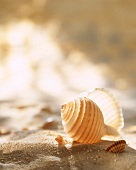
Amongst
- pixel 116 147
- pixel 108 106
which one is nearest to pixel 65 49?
pixel 108 106

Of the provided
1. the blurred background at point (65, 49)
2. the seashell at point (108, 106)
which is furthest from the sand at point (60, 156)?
the blurred background at point (65, 49)

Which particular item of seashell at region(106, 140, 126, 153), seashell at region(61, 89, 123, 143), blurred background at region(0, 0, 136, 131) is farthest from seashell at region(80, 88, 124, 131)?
blurred background at region(0, 0, 136, 131)

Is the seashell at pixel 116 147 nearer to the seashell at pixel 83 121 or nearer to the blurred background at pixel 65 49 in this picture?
the seashell at pixel 83 121

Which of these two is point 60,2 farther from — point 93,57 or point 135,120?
point 135,120

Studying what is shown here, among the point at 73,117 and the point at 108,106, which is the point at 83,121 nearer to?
the point at 73,117

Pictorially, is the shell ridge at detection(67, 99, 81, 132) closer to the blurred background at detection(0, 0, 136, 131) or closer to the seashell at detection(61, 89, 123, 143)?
the seashell at detection(61, 89, 123, 143)
